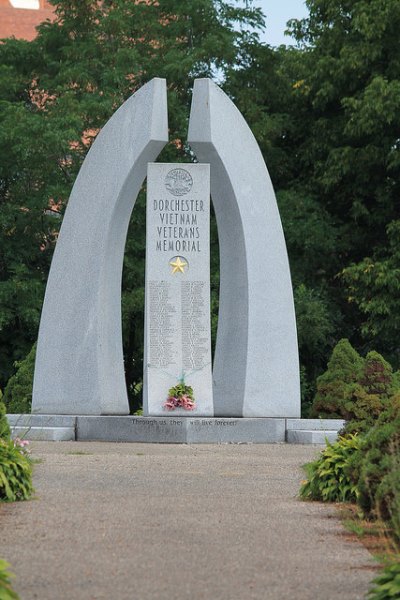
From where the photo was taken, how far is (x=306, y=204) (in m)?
26.4

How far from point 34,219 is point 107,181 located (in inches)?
367

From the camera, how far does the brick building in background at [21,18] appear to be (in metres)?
45.4

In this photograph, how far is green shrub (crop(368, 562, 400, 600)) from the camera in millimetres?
4727

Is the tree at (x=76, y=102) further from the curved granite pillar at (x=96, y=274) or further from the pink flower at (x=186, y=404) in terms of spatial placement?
the pink flower at (x=186, y=404)

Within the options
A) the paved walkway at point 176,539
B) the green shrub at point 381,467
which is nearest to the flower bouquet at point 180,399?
the paved walkway at point 176,539

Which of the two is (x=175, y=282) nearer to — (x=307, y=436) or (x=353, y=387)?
(x=307, y=436)

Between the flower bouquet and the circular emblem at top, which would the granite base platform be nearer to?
the flower bouquet

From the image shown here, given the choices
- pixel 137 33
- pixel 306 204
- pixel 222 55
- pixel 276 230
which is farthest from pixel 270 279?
pixel 137 33

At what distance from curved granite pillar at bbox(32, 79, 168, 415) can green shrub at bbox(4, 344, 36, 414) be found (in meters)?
2.15

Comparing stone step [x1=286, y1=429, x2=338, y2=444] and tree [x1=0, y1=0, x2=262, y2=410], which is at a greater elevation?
tree [x1=0, y1=0, x2=262, y2=410]

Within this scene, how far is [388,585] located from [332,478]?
424cm

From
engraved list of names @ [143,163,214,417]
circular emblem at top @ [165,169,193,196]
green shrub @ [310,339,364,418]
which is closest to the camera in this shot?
engraved list of names @ [143,163,214,417]

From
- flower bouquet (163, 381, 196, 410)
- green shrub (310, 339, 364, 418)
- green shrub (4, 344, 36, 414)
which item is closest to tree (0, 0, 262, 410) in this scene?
green shrub (4, 344, 36, 414)

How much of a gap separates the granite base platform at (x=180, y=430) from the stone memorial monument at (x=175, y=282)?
1.15 feet
